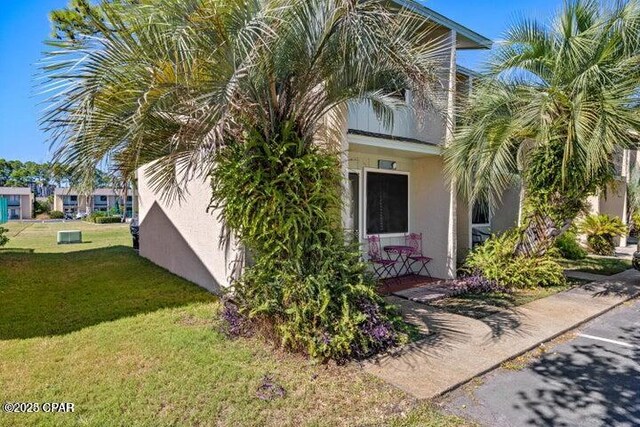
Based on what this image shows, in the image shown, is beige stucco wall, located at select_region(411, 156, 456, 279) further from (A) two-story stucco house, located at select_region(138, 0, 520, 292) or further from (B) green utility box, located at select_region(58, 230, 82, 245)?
(B) green utility box, located at select_region(58, 230, 82, 245)

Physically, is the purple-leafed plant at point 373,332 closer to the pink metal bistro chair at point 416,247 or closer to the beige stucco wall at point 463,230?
the pink metal bistro chair at point 416,247

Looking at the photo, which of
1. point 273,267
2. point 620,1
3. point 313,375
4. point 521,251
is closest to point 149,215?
point 273,267

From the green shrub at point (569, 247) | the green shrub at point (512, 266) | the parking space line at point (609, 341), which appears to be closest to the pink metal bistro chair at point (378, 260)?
the green shrub at point (512, 266)

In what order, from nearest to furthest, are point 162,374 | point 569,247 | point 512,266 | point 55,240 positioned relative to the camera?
point 162,374 → point 512,266 → point 569,247 → point 55,240

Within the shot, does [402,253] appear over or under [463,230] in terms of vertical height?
under

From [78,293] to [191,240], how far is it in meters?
2.84

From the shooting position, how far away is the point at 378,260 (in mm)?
9844

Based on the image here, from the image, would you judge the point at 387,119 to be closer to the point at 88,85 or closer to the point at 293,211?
the point at 293,211

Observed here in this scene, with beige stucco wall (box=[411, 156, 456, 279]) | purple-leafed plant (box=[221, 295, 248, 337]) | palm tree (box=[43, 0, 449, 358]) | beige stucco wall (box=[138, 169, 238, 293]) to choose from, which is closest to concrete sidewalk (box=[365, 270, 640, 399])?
palm tree (box=[43, 0, 449, 358])

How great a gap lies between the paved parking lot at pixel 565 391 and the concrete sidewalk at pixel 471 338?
0.27 m

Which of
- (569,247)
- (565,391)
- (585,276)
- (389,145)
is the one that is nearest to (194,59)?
(389,145)

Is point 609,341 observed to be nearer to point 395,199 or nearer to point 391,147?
point 391,147

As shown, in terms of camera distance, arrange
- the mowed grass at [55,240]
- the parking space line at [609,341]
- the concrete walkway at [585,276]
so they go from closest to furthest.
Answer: the parking space line at [609,341] → the concrete walkway at [585,276] → the mowed grass at [55,240]

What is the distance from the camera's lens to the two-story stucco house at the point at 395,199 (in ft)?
30.5
